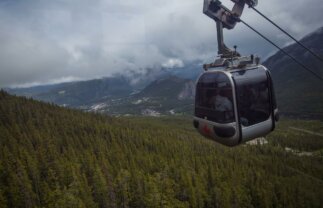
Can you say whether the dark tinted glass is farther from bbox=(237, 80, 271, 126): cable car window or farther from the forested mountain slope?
the forested mountain slope

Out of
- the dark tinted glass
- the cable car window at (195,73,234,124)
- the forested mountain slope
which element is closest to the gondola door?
the cable car window at (195,73,234,124)

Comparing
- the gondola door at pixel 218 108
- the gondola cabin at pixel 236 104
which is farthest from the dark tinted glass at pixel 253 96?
the gondola door at pixel 218 108

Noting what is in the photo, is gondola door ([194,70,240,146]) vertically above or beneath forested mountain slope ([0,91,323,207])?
above

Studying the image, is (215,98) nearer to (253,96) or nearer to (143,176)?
(253,96)

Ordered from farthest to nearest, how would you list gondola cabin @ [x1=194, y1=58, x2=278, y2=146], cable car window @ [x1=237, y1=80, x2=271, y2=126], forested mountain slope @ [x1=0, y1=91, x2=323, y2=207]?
1. forested mountain slope @ [x1=0, y1=91, x2=323, y2=207]
2. cable car window @ [x1=237, y1=80, x2=271, y2=126]
3. gondola cabin @ [x1=194, y1=58, x2=278, y2=146]

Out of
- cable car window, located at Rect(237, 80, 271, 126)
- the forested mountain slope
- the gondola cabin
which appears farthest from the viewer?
the forested mountain slope

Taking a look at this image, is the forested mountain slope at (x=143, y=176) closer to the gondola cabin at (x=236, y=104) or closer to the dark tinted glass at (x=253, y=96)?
the gondola cabin at (x=236, y=104)

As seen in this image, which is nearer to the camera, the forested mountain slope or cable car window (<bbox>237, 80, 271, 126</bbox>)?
cable car window (<bbox>237, 80, 271, 126</bbox>)

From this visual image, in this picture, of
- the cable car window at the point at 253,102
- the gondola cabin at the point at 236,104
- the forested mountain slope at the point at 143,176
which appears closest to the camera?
the gondola cabin at the point at 236,104

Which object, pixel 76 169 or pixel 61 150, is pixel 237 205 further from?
pixel 61 150
